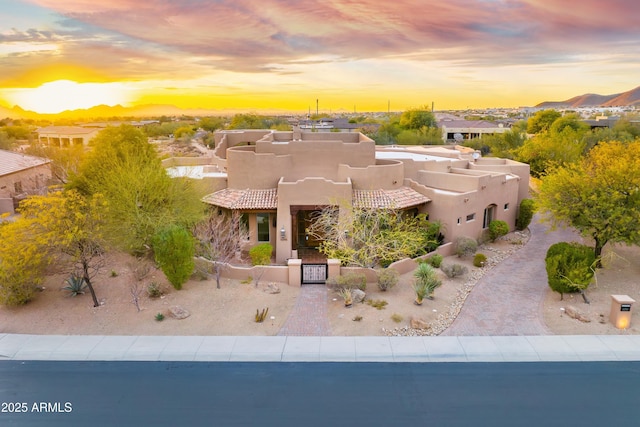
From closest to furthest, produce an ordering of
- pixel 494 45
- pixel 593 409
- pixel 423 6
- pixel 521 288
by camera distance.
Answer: pixel 593 409, pixel 521 288, pixel 423 6, pixel 494 45

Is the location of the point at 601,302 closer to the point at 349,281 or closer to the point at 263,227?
the point at 349,281

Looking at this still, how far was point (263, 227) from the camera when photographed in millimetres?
25953

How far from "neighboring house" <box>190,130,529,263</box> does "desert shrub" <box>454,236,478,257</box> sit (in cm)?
101

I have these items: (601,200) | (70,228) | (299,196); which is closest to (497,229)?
(601,200)

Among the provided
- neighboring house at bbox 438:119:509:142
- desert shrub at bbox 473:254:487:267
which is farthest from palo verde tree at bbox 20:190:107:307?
neighboring house at bbox 438:119:509:142

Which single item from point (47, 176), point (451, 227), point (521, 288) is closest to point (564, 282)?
point (521, 288)

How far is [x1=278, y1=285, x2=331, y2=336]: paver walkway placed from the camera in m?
16.5

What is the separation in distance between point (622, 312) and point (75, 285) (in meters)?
21.9

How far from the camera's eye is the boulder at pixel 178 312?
17.5 m

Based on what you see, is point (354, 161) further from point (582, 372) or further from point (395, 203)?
point (582, 372)

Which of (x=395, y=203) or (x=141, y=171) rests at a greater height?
(x=141, y=171)

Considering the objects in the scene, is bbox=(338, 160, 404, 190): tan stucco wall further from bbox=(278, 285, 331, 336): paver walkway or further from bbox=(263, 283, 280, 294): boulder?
bbox=(263, 283, 280, 294): boulder

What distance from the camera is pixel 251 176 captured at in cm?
2680

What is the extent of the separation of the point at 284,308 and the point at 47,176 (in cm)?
3291
